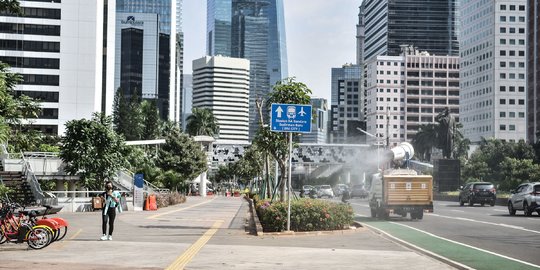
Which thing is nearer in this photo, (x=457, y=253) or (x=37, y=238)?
(x=457, y=253)

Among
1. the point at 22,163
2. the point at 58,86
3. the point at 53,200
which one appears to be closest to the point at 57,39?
the point at 58,86

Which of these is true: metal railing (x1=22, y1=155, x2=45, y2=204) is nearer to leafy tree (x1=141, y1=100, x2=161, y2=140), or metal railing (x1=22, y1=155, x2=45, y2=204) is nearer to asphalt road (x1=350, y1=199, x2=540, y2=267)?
asphalt road (x1=350, y1=199, x2=540, y2=267)

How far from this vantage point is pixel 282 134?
31.3 metres

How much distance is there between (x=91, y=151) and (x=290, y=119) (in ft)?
90.8

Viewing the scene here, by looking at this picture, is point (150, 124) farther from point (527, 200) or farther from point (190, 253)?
point (190, 253)

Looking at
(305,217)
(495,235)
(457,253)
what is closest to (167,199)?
(305,217)

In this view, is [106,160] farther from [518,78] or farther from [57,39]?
[518,78]

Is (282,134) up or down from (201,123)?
down

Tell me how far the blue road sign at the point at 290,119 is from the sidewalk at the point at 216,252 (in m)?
3.49

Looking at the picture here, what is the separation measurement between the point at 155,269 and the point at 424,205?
71.1 ft

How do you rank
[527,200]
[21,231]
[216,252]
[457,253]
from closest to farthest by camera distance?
[216,252], [457,253], [21,231], [527,200]

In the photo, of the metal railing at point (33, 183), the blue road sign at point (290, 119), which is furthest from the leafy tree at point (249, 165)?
the blue road sign at point (290, 119)

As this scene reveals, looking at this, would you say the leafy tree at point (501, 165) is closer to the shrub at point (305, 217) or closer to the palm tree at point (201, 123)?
the palm tree at point (201, 123)

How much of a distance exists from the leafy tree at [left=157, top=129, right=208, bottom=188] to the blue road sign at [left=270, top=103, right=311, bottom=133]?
6551 centimetres
